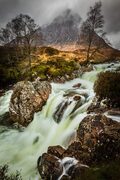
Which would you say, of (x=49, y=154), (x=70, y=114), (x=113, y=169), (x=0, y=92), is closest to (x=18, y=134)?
(x=70, y=114)

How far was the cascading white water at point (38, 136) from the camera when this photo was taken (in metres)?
17.1

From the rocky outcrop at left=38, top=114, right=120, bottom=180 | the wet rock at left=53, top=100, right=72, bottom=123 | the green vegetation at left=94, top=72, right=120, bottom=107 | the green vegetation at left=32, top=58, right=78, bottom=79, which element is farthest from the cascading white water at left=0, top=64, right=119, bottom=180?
the green vegetation at left=32, top=58, right=78, bottom=79

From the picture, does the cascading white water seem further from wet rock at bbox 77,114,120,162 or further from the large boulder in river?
wet rock at bbox 77,114,120,162

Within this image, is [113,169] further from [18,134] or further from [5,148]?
[18,134]

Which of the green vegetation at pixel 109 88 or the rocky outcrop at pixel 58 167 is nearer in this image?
the rocky outcrop at pixel 58 167

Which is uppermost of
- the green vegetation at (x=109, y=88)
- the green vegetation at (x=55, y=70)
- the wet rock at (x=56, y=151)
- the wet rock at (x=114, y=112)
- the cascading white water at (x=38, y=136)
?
the green vegetation at (x=109, y=88)

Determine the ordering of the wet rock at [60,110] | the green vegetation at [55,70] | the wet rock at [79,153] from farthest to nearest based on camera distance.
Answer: the green vegetation at [55,70]
the wet rock at [60,110]
the wet rock at [79,153]

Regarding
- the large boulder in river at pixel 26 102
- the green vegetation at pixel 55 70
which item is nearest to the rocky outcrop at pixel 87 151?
the large boulder in river at pixel 26 102

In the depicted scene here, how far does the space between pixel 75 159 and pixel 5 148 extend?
7520 mm

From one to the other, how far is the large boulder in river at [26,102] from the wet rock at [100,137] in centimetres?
951

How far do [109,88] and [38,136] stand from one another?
6168mm

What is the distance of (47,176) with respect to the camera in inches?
526

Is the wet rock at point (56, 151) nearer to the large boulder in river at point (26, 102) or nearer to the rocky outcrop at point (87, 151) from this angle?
the rocky outcrop at point (87, 151)

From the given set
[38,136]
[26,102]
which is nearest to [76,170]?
[38,136]
